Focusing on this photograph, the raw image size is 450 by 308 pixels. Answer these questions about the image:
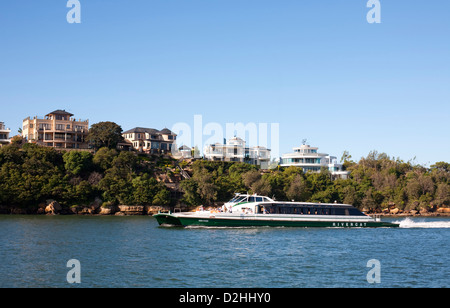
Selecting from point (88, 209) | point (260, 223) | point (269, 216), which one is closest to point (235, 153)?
point (88, 209)

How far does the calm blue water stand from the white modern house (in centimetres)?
7187

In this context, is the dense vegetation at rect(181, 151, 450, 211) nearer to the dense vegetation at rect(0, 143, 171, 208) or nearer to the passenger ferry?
the dense vegetation at rect(0, 143, 171, 208)

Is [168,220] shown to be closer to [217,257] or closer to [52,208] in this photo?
[217,257]

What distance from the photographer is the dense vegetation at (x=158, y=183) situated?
8469 cm

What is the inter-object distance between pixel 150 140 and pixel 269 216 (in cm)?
6618

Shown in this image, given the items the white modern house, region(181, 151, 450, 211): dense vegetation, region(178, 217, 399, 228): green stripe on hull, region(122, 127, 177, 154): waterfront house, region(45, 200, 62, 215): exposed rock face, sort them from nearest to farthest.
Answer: region(178, 217, 399, 228): green stripe on hull
region(45, 200, 62, 215): exposed rock face
region(181, 151, 450, 211): dense vegetation
region(122, 127, 177, 154): waterfront house
the white modern house

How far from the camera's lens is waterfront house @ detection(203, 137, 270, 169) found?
12875 cm

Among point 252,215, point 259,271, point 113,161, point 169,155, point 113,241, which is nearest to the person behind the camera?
point 259,271

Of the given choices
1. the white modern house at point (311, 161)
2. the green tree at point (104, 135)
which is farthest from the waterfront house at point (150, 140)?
the white modern house at point (311, 161)

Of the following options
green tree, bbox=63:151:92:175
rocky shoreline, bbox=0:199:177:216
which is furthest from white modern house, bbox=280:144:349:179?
green tree, bbox=63:151:92:175
